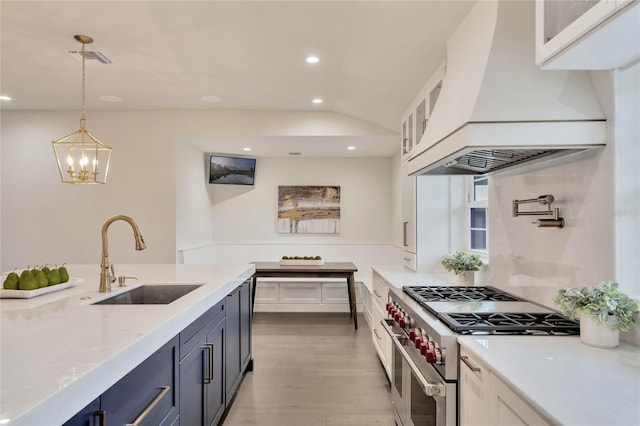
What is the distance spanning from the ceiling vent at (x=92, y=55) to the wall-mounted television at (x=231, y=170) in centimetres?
275

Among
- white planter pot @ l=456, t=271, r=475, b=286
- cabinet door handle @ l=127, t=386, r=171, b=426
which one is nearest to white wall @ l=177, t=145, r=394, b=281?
white planter pot @ l=456, t=271, r=475, b=286

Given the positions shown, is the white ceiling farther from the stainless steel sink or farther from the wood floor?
the wood floor

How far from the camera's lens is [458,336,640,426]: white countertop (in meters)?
0.88

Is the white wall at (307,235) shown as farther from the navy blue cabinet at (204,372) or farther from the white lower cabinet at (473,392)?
the white lower cabinet at (473,392)

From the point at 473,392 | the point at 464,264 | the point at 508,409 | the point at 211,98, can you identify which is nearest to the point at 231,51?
the point at 211,98

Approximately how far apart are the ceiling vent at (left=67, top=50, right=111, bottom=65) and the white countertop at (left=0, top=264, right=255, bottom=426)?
74.4 inches

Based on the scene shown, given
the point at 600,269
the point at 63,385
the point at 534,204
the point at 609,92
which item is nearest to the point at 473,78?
the point at 609,92

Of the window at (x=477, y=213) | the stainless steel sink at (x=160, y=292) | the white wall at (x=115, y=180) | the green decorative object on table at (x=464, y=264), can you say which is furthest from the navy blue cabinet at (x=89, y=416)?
the white wall at (x=115, y=180)

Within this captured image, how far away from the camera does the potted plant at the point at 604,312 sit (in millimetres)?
1290

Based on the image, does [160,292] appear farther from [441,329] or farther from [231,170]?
[231,170]

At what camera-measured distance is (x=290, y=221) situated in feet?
20.2

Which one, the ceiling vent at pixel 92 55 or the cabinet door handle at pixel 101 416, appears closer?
the cabinet door handle at pixel 101 416

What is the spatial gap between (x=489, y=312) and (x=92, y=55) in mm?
3343

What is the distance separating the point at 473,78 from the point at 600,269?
3.09ft
